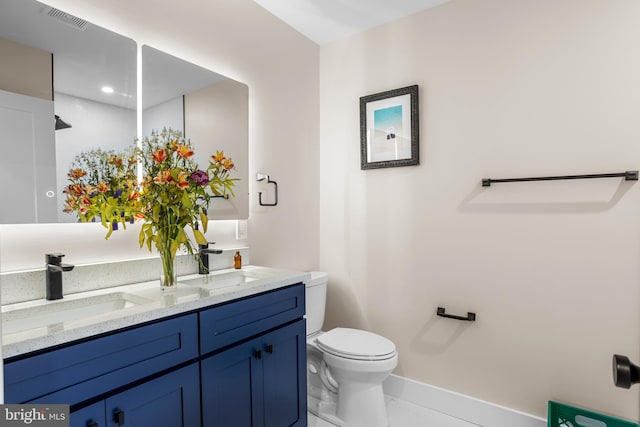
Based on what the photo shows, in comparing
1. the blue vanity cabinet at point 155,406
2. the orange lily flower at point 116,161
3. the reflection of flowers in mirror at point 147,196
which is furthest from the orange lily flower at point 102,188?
the blue vanity cabinet at point 155,406

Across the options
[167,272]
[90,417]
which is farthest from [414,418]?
[90,417]

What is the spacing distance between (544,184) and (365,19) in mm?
1501

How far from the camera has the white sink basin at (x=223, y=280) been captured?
169 cm

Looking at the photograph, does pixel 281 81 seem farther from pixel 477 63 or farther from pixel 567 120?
pixel 567 120

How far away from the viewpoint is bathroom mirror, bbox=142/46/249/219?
5.73 ft

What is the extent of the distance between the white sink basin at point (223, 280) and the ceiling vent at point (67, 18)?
1.14m

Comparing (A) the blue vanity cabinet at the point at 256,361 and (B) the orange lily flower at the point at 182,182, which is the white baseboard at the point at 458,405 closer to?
(A) the blue vanity cabinet at the point at 256,361

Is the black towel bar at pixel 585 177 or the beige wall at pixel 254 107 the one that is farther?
the black towel bar at pixel 585 177

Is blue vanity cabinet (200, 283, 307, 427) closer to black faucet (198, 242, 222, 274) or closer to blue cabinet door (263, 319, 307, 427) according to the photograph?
blue cabinet door (263, 319, 307, 427)

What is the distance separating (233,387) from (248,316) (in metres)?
0.27

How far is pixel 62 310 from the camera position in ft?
4.30

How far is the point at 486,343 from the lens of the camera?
208cm

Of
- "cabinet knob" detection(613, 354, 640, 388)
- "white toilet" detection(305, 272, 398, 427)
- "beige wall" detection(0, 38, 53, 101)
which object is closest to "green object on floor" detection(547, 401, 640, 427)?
"white toilet" detection(305, 272, 398, 427)

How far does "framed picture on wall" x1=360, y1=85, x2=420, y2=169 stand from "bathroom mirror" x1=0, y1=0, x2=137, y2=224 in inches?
56.8
